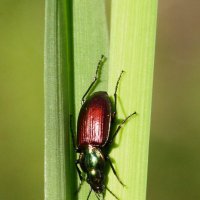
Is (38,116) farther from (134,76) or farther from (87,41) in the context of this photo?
(134,76)

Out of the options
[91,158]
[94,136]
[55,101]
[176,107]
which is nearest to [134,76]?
[55,101]

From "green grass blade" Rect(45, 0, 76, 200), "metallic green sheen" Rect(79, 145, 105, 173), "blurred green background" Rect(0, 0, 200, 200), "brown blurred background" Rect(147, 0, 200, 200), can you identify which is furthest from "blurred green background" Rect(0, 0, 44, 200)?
"green grass blade" Rect(45, 0, 76, 200)

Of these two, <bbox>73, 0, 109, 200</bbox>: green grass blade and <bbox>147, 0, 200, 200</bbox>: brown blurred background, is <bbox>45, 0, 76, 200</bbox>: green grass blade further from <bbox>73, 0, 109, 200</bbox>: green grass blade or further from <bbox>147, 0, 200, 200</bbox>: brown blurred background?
<bbox>147, 0, 200, 200</bbox>: brown blurred background

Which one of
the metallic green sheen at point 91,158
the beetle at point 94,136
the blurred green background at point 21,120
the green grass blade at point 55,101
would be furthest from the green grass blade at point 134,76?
the blurred green background at point 21,120

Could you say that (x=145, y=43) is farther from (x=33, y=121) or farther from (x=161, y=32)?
(x=161, y=32)

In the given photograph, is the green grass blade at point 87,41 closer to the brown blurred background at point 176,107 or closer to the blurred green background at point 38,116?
the blurred green background at point 38,116

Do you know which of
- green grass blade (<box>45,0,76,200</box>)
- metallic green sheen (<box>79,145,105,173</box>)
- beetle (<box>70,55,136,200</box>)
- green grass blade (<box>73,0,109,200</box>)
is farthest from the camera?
metallic green sheen (<box>79,145,105,173</box>)

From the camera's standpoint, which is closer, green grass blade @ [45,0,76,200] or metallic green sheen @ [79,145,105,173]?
green grass blade @ [45,0,76,200]
